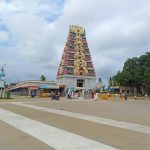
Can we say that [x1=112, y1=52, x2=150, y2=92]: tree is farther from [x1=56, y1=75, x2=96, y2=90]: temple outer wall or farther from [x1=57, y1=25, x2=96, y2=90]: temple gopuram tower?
[x1=57, y1=25, x2=96, y2=90]: temple gopuram tower

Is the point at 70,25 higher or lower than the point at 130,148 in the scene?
higher

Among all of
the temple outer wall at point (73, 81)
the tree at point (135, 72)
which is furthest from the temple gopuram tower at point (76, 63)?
the tree at point (135, 72)

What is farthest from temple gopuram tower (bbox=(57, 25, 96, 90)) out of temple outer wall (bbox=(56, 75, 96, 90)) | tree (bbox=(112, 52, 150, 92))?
tree (bbox=(112, 52, 150, 92))

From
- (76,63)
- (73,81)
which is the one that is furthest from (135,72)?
(73,81)

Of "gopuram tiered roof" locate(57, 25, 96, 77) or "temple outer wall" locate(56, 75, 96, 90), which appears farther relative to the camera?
"temple outer wall" locate(56, 75, 96, 90)

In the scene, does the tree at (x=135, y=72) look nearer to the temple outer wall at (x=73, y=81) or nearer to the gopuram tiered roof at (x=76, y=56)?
the temple outer wall at (x=73, y=81)

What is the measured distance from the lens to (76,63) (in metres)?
103

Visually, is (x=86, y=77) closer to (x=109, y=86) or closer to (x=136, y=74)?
(x=109, y=86)

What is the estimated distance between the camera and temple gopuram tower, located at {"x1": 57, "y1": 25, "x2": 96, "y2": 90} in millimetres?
102062

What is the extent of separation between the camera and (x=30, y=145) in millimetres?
9836

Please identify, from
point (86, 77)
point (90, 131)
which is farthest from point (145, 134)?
point (86, 77)

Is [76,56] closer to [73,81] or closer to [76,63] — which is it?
[76,63]

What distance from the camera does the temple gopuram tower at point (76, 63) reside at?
335 feet

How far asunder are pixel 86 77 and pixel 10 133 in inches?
3733
